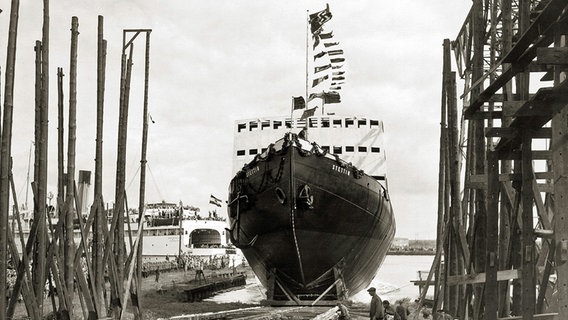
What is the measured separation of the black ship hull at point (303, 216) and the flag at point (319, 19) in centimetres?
908

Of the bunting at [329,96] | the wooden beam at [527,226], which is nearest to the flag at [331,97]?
the bunting at [329,96]

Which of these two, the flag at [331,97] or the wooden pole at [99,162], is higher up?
the flag at [331,97]

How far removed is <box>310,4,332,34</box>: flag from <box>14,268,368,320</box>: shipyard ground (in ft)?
41.5

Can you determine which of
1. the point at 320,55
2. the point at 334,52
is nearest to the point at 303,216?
the point at 320,55

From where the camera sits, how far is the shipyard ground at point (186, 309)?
15.4m

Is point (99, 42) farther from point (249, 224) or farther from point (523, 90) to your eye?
point (249, 224)

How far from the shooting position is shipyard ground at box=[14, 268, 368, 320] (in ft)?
50.7

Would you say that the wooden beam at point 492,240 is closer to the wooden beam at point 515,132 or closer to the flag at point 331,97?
the wooden beam at point 515,132

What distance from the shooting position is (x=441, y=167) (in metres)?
15.3

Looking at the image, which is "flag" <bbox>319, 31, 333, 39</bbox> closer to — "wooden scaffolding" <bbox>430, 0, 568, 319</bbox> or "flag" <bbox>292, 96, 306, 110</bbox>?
"flag" <bbox>292, 96, 306, 110</bbox>

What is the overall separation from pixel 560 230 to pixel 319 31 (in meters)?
22.5

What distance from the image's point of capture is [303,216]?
755 inches

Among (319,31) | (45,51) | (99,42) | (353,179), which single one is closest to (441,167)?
(353,179)

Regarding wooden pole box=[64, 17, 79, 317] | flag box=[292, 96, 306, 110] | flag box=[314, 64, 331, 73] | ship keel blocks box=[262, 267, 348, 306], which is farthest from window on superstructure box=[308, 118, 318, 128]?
wooden pole box=[64, 17, 79, 317]
